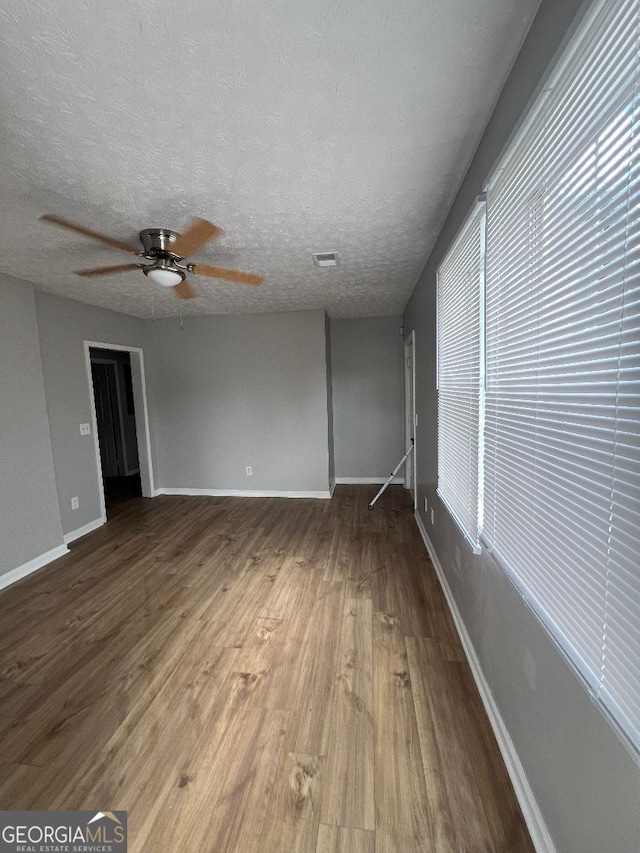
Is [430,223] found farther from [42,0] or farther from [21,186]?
[21,186]

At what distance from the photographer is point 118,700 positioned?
1.67 meters

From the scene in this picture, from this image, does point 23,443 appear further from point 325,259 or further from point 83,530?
point 325,259

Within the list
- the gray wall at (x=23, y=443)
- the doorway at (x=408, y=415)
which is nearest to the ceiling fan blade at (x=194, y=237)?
the gray wall at (x=23, y=443)

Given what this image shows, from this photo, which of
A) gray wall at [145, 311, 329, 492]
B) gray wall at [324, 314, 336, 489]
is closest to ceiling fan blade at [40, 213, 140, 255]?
gray wall at [145, 311, 329, 492]

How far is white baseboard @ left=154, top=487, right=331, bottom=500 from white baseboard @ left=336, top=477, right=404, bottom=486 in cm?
66

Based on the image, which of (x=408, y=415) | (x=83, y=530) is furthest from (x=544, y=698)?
(x=83, y=530)

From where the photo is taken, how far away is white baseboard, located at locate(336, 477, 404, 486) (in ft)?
17.5

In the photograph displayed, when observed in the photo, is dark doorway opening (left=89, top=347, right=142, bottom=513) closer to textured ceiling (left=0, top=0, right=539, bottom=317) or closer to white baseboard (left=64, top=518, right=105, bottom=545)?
white baseboard (left=64, top=518, right=105, bottom=545)

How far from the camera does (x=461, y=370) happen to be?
1.92 metres

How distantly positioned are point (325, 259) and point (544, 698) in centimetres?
284

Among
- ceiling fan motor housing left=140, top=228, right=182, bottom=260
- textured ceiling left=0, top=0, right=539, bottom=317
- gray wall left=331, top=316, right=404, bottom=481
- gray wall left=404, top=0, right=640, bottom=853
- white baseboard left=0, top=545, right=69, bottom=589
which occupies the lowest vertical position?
white baseboard left=0, top=545, right=69, bottom=589

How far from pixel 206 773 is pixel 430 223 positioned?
303 cm

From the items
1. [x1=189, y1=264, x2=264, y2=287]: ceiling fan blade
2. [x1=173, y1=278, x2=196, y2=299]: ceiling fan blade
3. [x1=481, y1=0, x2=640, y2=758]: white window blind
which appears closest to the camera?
[x1=481, y1=0, x2=640, y2=758]: white window blind

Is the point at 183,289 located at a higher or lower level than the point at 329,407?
higher
